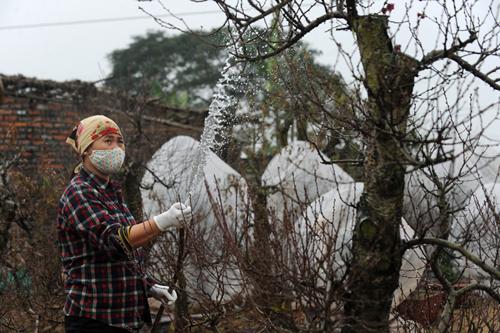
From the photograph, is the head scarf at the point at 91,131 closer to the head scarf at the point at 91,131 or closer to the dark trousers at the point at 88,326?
the head scarf at the point at 91,131

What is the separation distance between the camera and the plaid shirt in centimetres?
332

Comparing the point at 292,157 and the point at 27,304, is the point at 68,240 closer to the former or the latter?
the point at 27,304

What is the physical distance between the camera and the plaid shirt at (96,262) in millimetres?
3316

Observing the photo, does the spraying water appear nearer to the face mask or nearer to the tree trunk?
the face mask

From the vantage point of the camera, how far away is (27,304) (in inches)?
223

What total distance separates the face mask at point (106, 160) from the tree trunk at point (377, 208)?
1.26m

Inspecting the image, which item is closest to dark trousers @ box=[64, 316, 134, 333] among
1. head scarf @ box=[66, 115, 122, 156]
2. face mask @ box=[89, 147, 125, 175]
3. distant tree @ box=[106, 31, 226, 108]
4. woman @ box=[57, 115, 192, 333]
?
woman @ box=[57, 115, 192, 333]

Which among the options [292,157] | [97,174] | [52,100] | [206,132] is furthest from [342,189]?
[52,100]

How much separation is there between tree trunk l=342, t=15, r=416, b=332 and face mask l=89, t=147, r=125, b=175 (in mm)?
1262

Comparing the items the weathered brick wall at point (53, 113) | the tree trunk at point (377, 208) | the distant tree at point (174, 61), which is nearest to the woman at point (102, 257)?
the tree trunk at point (377, 208)

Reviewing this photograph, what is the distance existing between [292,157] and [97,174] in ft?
16.3

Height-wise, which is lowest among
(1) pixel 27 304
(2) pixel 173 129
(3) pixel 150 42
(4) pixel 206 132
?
(1) pixel 27 304

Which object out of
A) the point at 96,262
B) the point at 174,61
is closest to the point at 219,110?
the point at 96,262

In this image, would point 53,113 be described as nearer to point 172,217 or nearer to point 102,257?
point 102,257
